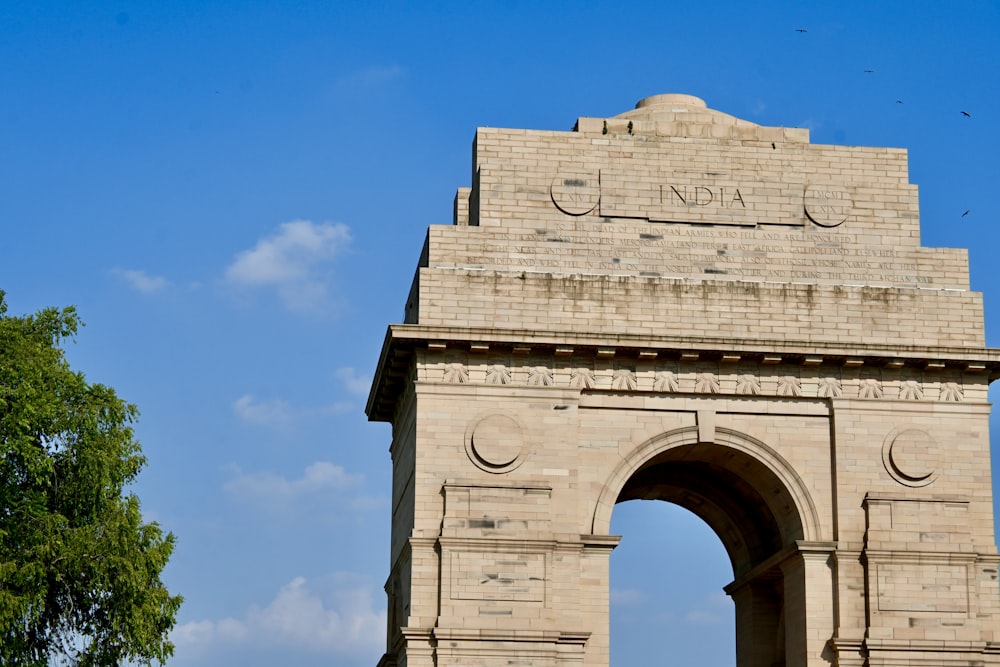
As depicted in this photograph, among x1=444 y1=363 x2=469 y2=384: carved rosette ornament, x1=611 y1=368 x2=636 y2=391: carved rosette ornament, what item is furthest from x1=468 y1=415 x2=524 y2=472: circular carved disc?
x1=611 y1=368 x2=636 y2=391: carved rosette ornament

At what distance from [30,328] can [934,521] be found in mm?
19989

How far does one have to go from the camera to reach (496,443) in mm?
36219

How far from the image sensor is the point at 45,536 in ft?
122

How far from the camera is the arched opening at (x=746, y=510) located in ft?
121

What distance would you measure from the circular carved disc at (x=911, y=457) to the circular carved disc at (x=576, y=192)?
7963mm

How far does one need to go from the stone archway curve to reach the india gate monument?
0.06 metres

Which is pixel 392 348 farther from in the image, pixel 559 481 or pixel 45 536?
pixel 45 536

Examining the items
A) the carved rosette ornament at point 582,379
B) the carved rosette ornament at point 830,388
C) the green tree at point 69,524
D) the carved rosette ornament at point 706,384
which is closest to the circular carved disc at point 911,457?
the carved rosette ornament at point 830,388

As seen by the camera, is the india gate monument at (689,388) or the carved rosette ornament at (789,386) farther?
the carved rosette ornament at (789,386)

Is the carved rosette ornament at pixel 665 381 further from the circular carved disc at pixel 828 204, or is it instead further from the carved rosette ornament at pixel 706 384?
the circular carved disc at pixel 828 204

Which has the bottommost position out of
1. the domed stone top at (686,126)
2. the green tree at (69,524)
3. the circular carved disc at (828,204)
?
the green tree at (69,524)

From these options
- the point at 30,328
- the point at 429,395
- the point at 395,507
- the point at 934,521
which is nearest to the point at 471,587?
the point at 429,395

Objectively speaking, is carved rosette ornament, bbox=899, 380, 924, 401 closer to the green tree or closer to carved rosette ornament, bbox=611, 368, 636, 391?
carved rosette ornament, bbox=611, 368, 636, 391

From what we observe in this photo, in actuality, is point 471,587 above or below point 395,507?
below
